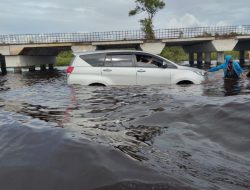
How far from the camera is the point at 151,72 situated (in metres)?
11.1

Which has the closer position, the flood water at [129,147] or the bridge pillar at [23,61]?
the flood water at [129,147]

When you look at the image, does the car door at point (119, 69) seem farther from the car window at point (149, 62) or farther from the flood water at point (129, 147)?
the flood water at point (129, 147)

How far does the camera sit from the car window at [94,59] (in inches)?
431

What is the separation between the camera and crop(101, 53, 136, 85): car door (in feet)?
35.9

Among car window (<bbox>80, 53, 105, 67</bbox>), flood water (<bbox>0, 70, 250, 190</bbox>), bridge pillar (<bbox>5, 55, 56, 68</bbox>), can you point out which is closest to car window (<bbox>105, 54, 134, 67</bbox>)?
car window (<bbox>80, 53, 105, 67</bbox>)

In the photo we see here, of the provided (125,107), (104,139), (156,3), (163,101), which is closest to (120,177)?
(104,139)

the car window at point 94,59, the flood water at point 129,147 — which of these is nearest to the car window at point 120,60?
the car window at point 94,59

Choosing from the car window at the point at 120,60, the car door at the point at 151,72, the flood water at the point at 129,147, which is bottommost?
the flood water at the point at 129,147

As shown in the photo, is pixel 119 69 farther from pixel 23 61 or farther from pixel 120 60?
pixel 23 61

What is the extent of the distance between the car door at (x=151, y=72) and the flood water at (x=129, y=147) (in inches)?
154

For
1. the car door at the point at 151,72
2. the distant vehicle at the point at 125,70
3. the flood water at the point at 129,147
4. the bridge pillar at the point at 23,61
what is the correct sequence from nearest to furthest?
1. the flood water at the point at 129,147
2. the distant vehicle at the point at 125,70
3. the car door at the point at 151,72
4. the bridge pillar at the point at 23,61

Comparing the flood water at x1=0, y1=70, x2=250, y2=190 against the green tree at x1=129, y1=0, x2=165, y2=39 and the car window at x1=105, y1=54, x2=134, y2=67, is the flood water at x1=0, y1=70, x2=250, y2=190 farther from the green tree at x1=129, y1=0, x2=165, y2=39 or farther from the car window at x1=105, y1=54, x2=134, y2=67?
the green tree at x1=129, y1=0, x2=165, y2=39

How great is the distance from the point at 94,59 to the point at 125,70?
3.80 feet

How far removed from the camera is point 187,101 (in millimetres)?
7023
